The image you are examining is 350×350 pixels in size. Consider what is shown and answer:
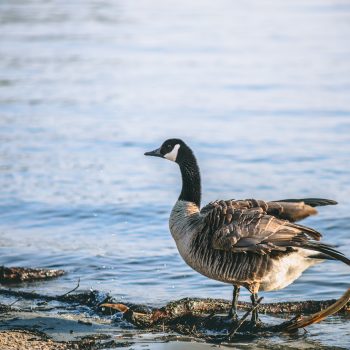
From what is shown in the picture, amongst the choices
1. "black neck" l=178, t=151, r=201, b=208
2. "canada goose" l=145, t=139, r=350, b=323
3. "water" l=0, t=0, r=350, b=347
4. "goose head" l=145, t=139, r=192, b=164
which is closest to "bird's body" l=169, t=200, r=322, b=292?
"canada goose" l=145, t=139, r=350, b=323

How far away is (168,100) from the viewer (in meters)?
24.0

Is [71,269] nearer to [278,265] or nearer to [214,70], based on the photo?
[278,265]

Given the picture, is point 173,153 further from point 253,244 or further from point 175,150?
point 253,244

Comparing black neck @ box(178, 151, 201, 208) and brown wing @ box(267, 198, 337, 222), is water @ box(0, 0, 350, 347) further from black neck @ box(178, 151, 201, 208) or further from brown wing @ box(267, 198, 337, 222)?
black neck @ box(178, 151, 201, 208)

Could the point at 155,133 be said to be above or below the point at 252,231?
below

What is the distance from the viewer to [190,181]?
10.4m

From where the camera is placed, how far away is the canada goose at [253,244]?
8891 millimetres

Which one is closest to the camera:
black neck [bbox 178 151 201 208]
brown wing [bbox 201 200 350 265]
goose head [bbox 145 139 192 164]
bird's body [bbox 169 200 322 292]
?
brown wing [bbox 201 200 350 265]

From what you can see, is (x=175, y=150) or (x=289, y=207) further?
(x=175, y=150)

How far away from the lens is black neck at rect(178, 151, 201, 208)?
10.3 m

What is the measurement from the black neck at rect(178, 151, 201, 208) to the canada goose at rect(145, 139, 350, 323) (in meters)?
0.71

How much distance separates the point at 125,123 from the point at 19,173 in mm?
4514

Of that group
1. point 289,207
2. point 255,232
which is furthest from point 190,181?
point 255,232

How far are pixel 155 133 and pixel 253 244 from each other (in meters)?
11.6
